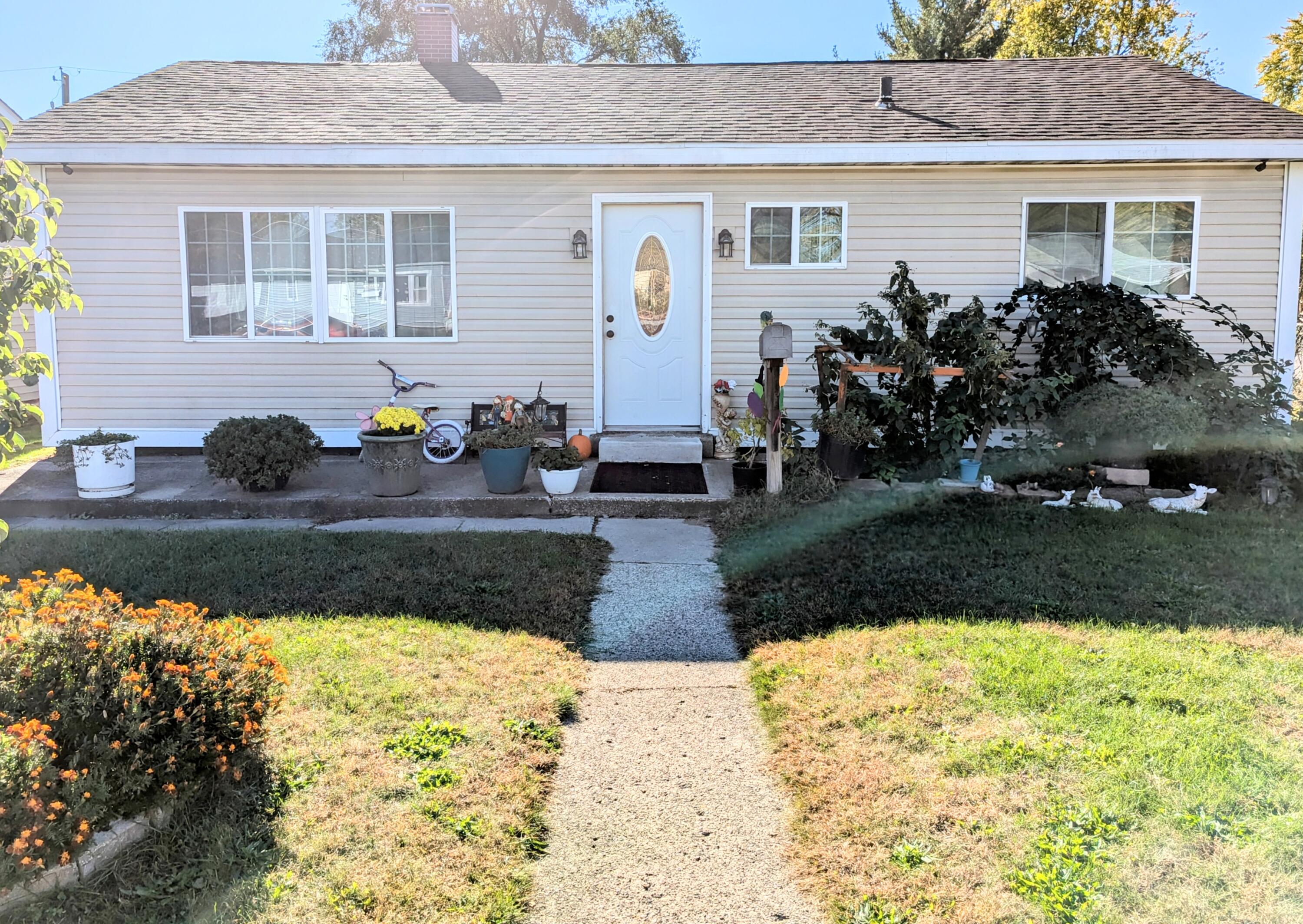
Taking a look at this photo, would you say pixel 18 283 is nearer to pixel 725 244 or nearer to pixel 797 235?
pixel 725 244

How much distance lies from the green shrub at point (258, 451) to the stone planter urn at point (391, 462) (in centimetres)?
52

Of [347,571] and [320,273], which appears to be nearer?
[347,571]

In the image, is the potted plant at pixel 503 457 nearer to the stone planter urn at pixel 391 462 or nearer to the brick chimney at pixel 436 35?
the stone planter urn at pixel 391 462

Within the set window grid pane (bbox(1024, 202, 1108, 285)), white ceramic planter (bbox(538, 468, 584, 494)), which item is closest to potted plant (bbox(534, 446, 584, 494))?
white ceramic planter (bbox(538, 468, 584, 494))

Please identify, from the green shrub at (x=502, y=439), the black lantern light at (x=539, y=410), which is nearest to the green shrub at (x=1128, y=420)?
the green shrub at (x=502, y=439)

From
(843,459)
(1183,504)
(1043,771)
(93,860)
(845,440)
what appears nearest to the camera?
(93,860)

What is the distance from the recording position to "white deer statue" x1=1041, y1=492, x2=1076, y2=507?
684 cm

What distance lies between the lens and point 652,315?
8.73 meters

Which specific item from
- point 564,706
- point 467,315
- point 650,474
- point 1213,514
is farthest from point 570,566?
point 1213,514

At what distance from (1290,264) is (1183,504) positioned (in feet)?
9.79

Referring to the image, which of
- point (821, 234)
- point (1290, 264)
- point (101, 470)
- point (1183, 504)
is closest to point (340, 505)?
point (101, 470)

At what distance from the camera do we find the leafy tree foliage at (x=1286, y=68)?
1778 cm

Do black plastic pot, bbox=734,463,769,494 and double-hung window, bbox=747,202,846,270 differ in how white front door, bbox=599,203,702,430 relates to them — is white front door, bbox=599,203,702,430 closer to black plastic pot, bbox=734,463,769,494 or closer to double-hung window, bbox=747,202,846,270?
double-hung window, bbox=747,202,846,270

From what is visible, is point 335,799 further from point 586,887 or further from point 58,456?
point 58,456
